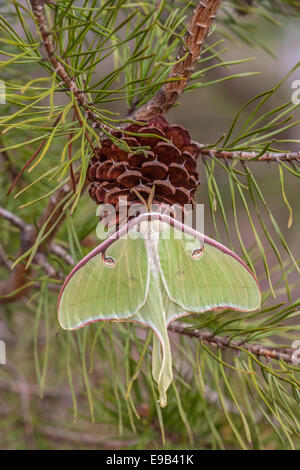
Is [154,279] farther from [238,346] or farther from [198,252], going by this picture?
[238,346]

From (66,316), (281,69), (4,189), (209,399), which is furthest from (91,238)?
(281,69)

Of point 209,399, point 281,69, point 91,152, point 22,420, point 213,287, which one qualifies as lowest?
point 22,420

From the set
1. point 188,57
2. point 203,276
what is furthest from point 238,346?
point 188,57

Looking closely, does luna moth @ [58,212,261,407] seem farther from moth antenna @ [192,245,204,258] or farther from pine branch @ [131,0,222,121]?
pine branch @ [131,0,222,121]

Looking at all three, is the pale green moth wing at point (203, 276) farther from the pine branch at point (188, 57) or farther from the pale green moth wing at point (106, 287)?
the pine branch at point (188, 57)

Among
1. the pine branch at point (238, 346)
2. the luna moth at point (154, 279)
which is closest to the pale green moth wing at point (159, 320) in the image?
the luna moth at point (154, 279)
